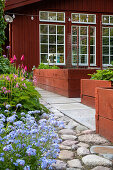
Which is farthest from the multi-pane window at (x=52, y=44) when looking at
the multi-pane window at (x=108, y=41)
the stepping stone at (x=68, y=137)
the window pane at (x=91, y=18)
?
the stepping stone at (x=68, y=137)

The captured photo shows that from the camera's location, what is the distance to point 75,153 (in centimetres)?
195

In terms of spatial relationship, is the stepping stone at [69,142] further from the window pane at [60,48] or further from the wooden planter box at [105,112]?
the window pane at [60,48]

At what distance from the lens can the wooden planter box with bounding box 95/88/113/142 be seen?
2.28m

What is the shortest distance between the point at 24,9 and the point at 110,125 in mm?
9064

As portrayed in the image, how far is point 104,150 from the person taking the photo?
1.98 meters

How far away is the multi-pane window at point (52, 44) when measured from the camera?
35.0ft

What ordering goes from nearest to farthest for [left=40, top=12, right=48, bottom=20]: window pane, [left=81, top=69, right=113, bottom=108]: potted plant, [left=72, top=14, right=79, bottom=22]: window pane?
[left=81, top=69, right=113, bottom=108]: potted plant < [left=40, top=12, right=48, bottom=20]: window pane < [left=72, top=14, right=79, bottom=22]: window pane

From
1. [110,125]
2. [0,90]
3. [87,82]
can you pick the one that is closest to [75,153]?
[110,125]

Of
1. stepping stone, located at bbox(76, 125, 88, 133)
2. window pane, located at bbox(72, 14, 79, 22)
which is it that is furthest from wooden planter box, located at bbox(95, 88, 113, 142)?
window pane, located at bbox(72, 14, 79, 22)

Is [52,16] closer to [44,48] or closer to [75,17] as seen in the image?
[75,17]

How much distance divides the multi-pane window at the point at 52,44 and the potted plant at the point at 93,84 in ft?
21.0

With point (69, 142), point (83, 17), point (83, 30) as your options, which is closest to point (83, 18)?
point (83, 17)

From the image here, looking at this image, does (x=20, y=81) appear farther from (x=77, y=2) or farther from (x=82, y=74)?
(x=77, y=2)

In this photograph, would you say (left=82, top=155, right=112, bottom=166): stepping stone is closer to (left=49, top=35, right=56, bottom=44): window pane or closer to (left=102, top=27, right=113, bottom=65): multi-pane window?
(left=49, top=35, right=56, bottom=44): window pane
